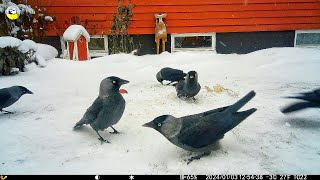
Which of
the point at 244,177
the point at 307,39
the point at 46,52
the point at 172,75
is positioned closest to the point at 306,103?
the point at 244,177

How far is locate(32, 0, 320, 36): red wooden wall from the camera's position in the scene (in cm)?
962

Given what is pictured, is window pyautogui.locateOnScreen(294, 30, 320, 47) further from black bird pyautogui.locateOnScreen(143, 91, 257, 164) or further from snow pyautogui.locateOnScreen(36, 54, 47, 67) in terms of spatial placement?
black bird pyautogui.locateOnScreen(143, 91, 257, 164)

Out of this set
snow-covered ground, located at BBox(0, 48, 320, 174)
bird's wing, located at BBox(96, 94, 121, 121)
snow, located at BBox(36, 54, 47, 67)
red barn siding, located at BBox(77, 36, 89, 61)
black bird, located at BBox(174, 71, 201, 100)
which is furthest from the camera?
red barn siding, located at BBox(77, 36, 89, 61)

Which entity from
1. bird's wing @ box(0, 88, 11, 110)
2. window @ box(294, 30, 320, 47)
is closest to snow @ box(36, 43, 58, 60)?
bird's wing @ box(0, 88, 11, 110)

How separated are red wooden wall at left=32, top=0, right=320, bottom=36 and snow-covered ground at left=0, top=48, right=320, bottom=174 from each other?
296 centimetres

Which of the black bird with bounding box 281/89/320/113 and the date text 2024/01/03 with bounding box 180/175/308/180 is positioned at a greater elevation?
the black bird with bounding box 281/89/320/113

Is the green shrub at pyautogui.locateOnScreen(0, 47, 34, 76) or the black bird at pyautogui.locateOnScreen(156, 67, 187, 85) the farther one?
the green shrub at pyautogui.locateOnScreen(0, 47, 34, 76)

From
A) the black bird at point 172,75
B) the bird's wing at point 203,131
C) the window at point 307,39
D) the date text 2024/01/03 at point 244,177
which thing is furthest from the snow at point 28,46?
the window at point 307,39

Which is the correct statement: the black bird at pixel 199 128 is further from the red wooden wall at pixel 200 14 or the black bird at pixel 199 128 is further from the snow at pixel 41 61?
the red wooden wall at pixel 200 14

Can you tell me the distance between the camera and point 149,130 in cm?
375

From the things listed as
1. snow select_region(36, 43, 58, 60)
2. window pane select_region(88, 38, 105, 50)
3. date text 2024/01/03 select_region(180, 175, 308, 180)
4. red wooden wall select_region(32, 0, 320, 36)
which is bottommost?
date text 2024/01/03 select_region(180, 175, 308, 180)

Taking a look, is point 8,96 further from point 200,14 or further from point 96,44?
point 200,14

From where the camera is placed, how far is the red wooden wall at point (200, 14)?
9.62 metres

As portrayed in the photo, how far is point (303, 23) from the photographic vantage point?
980 cm
